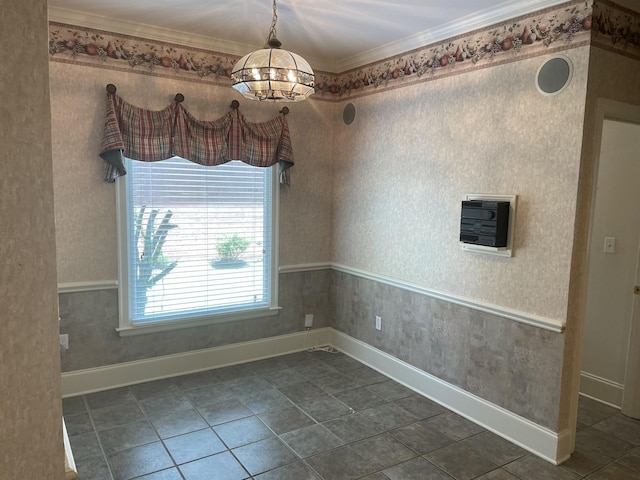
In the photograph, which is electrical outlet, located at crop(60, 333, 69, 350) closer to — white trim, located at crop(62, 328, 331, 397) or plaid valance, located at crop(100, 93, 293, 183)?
white trim, located at crop(62, 328, 331, 397)

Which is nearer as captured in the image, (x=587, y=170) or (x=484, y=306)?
(x=587, y=170)

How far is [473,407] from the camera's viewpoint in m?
3.15

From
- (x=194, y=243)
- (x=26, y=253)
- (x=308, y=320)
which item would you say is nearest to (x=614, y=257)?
(x=308, y=320)

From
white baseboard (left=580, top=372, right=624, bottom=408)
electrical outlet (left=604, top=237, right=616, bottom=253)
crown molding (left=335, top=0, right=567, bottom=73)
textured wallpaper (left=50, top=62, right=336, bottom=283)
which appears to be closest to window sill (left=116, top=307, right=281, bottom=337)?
textured wallpaper (left=50, top=62, right=336, bottom=283)

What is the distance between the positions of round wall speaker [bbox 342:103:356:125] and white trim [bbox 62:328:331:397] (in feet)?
6.68

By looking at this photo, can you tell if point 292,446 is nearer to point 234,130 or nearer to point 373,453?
point 373,453

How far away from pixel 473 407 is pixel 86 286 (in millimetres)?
2907

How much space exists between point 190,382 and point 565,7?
11.9ft

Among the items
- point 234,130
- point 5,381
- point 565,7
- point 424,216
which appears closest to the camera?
point 5,381

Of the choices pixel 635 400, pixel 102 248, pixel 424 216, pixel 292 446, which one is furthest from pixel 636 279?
pixel 102 248

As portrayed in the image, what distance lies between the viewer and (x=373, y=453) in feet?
9.03

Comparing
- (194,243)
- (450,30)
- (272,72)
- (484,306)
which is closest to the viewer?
(272,72)

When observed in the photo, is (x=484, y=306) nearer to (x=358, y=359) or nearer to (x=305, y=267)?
(x=358, y=359)

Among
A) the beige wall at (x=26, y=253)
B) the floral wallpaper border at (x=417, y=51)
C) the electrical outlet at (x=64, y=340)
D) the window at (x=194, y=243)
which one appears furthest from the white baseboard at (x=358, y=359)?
the beige wall at (x=26, y=253)
